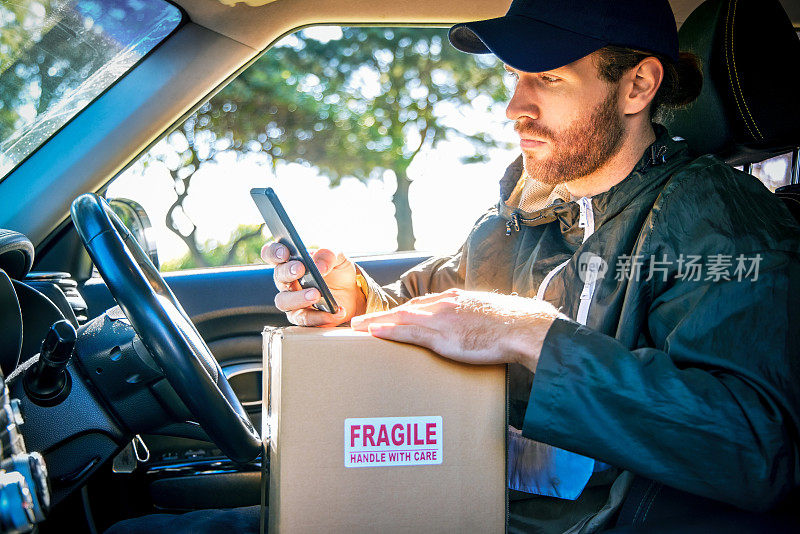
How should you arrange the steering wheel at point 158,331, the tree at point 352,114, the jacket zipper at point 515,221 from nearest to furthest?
1. the steering wheel at point 158,331
2. the jacket zipper at point 515,221
3. the tree at point 352,114

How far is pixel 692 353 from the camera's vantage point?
105cm

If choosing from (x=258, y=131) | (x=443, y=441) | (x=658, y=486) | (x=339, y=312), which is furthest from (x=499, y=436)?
(x=258, y=131)

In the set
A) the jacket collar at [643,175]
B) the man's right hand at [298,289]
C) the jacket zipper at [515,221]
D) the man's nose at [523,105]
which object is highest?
the man's nose at [523,105]

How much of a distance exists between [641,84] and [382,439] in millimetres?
952

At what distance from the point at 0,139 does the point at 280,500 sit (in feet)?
3.77

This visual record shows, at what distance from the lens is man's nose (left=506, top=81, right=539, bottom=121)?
153cm

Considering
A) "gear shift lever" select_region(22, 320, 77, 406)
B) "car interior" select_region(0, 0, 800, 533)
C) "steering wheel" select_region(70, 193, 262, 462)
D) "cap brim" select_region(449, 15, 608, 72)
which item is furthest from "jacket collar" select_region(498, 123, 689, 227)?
"gear shift lever" select_region(22, 320, 77, 406)

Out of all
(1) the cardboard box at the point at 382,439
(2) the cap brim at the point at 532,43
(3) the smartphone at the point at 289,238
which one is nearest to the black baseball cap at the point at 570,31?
(2) the cap brim at the point at 532,43

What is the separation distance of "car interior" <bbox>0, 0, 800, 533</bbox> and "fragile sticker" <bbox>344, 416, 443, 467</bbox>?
0.29 meters

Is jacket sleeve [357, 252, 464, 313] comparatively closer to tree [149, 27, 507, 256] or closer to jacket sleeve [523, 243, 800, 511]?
jacket sleeve [523, 243, 800, 511]

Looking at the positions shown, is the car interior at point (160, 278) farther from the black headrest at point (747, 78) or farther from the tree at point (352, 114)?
the tree at point (352, 114)

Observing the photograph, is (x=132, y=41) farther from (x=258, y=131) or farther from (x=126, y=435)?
(x=258, y=131)

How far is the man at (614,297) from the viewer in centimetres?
99

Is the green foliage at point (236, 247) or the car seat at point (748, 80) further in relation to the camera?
the green foliage at point (236, 247)
